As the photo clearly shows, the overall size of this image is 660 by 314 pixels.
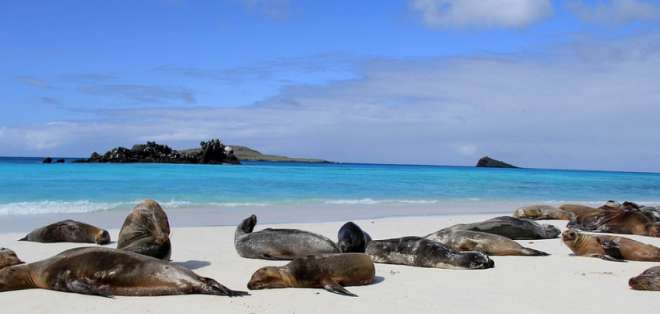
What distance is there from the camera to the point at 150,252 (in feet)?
22.4

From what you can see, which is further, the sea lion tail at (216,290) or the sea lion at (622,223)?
the sea lion at (622,223)

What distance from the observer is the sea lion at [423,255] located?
7.49 metres

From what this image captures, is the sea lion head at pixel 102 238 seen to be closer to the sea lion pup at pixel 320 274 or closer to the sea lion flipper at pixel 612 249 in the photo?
the sea lion pup at pixel 320 274

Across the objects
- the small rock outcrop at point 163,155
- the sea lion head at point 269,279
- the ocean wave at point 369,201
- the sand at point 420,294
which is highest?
the small rock outcrop at point 163,155

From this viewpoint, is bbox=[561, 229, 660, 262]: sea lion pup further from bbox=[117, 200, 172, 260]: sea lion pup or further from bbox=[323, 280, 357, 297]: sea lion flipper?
bbox=[117, 200, 172, 260]: sea lion pup

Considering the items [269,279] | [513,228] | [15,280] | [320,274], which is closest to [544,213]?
[513,228]

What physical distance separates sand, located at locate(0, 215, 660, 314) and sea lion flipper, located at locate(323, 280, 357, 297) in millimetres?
65

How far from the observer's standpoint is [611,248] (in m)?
8.63

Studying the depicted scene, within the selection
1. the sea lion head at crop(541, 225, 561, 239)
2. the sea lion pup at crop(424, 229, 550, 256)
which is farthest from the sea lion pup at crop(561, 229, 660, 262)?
the sea lion head at crop(541, 225, 561, 239)

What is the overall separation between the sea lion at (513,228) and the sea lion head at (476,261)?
288 centimetres

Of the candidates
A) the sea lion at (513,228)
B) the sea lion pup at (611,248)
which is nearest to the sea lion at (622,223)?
the sea lion at (513,228)

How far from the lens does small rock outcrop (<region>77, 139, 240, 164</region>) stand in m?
67.4

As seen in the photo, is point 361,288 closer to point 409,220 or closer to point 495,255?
point 495,255

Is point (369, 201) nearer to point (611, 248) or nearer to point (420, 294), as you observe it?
point (611, 248)
